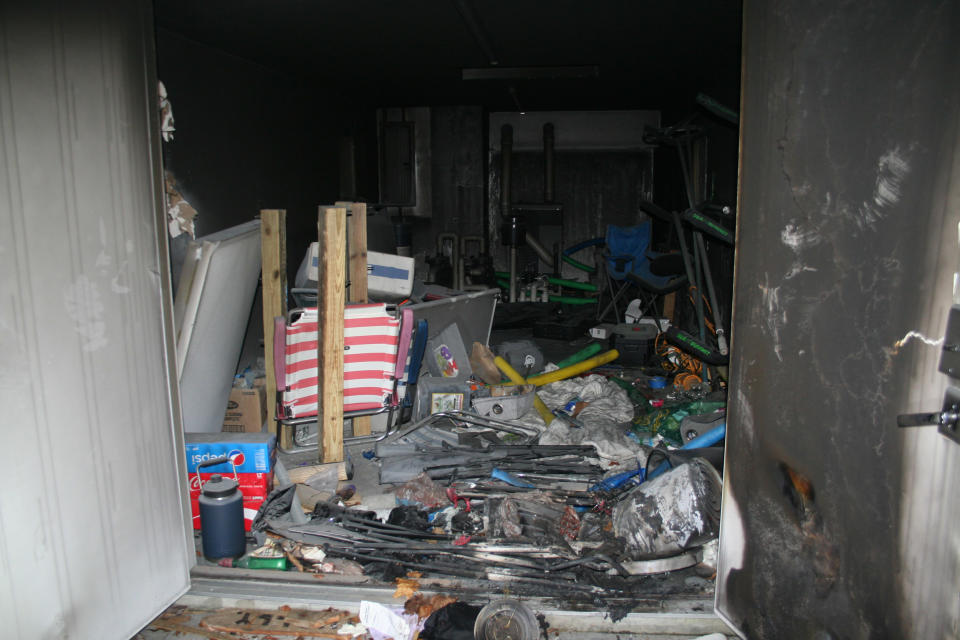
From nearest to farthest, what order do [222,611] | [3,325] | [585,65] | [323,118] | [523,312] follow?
1. [3,325]
2. [222,611]
3. [585,65]
4. [323,118]
5. [523,312]

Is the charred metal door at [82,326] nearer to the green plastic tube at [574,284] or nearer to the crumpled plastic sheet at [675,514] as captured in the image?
the crumpled plastic sheet at [675,514]

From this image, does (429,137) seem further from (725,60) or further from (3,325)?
(3,325)

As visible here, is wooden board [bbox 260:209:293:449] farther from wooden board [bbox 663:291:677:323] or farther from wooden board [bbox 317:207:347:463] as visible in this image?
wooden board [bbox 663:291:677:323]

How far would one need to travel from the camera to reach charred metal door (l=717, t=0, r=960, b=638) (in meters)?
1.55

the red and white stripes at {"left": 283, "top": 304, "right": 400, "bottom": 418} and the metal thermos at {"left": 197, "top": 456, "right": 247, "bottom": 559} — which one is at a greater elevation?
the red and white stripes at {"left": 283, "top": 304, "right": 400, "bottom": 418}

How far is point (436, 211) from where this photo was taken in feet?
32.2

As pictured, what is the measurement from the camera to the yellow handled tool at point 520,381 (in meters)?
4.60

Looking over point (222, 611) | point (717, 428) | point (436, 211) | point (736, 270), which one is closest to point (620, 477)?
point (717, 428)

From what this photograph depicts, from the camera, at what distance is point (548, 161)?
10102 mm

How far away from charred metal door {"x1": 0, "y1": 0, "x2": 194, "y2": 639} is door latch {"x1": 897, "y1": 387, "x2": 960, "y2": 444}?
2.27 m

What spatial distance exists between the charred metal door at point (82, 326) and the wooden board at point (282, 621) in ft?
0.72

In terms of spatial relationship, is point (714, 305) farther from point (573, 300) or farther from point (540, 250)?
point (540, 250)

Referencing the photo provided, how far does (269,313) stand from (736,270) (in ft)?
9.33

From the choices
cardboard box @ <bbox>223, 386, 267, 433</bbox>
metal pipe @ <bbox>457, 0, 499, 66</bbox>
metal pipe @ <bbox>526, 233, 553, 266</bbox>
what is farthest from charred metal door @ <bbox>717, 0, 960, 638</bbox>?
metal pipe @ <bbox>526, 233, 553, 266</bbox>
